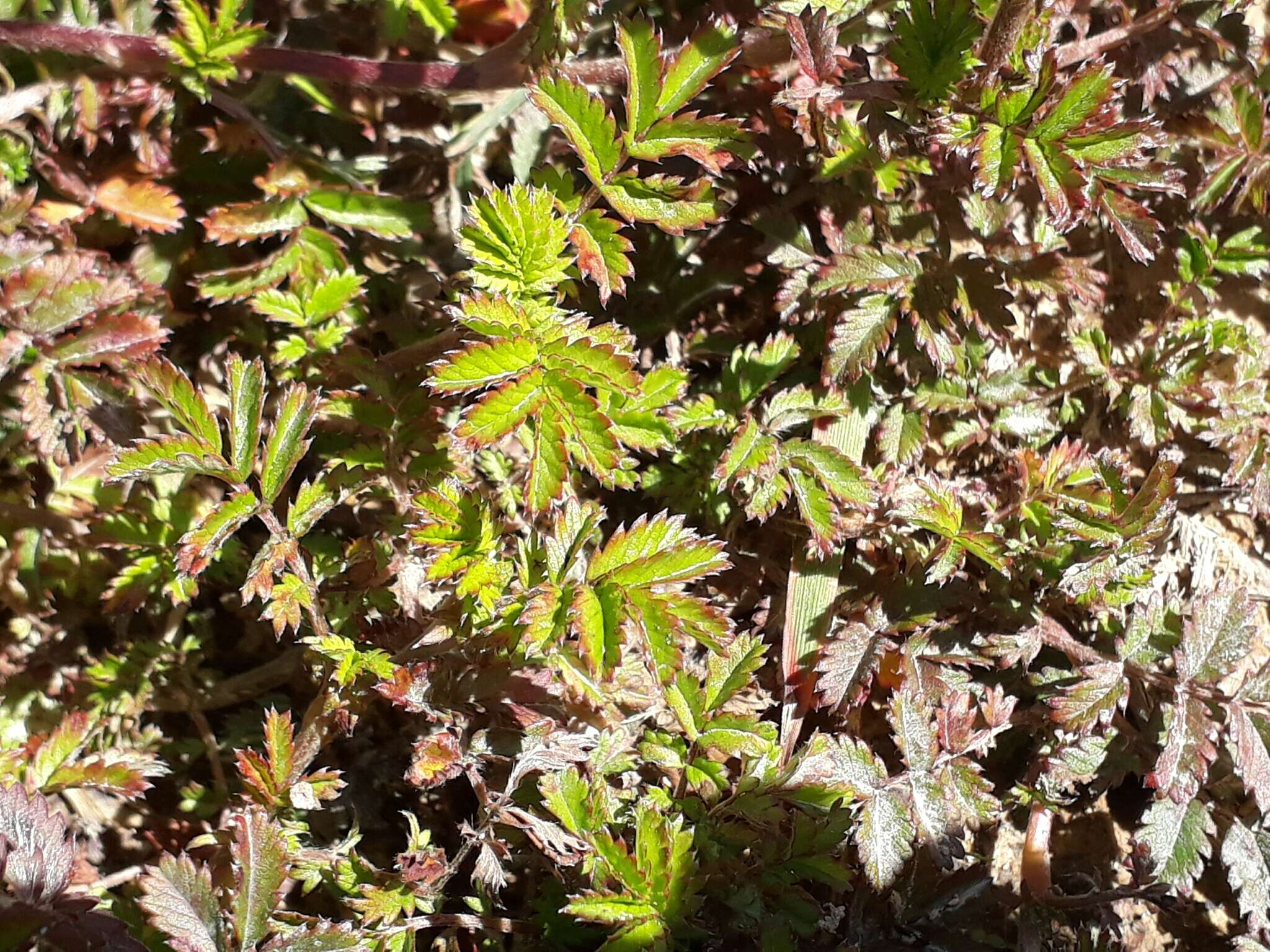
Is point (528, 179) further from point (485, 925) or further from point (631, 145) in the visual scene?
point (485, 925)

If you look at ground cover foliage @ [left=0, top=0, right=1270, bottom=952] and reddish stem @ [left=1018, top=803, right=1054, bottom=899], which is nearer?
ground cover foliage @ [left=0, top=0, right=1270, bottom=952]

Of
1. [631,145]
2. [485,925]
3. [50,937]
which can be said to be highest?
[631,145]

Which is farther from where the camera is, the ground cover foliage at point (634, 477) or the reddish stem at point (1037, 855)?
the reddish stem at point (1037, 855)

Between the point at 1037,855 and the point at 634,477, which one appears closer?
the point at 634,477

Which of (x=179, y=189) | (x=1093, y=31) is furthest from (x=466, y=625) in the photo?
(x=1093, y=31)

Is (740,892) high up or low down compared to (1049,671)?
down

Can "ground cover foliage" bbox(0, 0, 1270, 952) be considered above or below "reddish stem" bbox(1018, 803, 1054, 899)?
above

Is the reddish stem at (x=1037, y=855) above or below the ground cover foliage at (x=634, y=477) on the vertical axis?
below

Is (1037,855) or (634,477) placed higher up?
(634,477)
